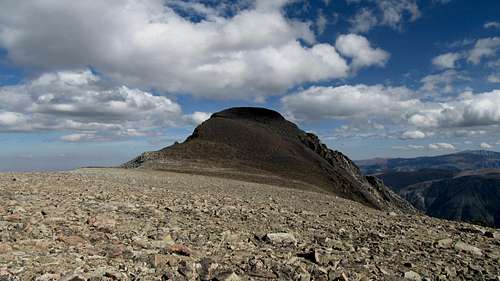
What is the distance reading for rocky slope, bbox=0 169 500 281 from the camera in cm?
729

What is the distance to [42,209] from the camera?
10539mm

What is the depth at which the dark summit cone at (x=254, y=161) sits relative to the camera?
148ft

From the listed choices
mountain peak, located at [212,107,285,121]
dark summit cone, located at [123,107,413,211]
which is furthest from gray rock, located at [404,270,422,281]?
mountain peak, located at [212,107,285,121]

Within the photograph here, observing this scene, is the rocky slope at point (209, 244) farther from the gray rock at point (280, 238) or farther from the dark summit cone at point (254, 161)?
the dark summit cone at point (254, 161)

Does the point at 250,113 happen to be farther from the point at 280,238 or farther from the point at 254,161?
the point at 280,238

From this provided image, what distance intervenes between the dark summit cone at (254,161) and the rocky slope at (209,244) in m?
25.4

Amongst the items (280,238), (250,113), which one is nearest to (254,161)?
(280,238)

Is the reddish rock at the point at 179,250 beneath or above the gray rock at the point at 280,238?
above

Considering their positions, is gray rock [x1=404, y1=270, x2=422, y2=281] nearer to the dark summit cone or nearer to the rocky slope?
the rocky slope

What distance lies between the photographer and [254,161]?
2157 inches

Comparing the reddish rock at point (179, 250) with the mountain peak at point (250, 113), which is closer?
the reddish rock at point (179, 250)

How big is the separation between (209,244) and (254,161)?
149 ft

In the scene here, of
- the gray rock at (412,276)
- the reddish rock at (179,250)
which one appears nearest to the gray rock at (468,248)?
the gray rock at (412,276)

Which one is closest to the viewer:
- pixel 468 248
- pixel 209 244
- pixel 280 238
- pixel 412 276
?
pixel 412 276
